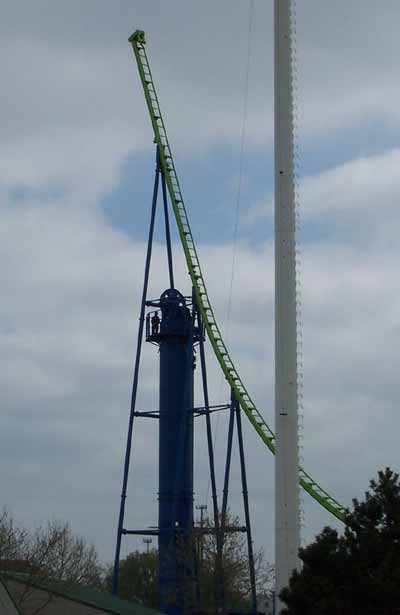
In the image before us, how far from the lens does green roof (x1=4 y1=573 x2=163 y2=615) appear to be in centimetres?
4578

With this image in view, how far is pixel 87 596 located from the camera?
156 feet

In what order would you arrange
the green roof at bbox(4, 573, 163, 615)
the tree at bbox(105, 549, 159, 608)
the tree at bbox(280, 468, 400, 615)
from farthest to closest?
the tree at bbox(105, 549, 159, 608) < the green roof at bbox(4, 573, 163, 615) < the tree at bbox(280, 468, 400, 615)

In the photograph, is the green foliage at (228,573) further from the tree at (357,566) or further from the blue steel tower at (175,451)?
the tree at (357,566)

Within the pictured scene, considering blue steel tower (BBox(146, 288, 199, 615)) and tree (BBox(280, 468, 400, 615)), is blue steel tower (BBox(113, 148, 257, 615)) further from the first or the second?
tree (BBox(280, 468, 400, 615))

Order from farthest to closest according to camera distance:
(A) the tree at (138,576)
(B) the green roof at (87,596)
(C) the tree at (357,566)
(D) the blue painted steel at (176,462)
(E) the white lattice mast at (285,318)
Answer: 1. (A) the tree at (138,576)
2. (D) the blue painted steel at (176,462)
3. (B) the green roof at (87,596)
4. (E) the white lattice mast at (285,318)
5. (C) the tree at (357,566)

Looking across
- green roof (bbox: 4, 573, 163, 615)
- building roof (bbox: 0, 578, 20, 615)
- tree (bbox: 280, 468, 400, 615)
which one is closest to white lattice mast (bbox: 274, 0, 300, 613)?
tree (bbox: 280, 468, 400, 615)

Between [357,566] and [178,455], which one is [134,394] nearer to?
[178,455]

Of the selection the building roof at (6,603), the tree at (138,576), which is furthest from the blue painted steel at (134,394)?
the tree at (138,576)

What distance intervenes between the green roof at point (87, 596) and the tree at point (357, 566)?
19.8 m

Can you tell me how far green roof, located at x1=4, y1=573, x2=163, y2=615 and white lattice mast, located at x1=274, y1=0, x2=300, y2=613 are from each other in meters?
12.5

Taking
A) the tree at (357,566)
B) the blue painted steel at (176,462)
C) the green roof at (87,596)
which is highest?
the blue painted steel at (176,462)

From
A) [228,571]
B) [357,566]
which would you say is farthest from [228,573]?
[357,566]

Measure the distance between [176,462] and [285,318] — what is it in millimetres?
15117

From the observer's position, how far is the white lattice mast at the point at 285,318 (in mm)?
36688
